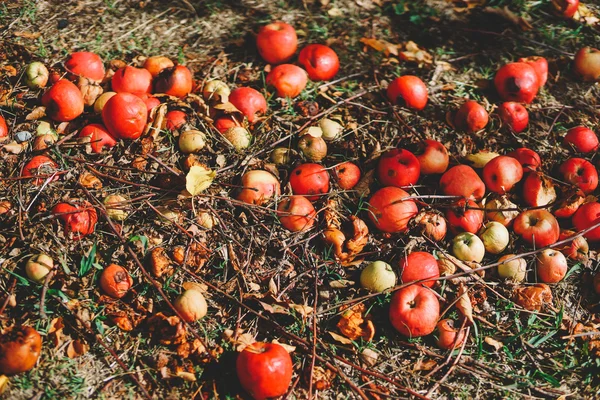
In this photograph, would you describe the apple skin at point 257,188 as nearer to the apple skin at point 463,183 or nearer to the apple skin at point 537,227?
the apple skin at point 463,183

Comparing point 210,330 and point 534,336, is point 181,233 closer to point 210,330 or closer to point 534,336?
point 210,330

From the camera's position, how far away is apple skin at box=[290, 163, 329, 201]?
4098 mm

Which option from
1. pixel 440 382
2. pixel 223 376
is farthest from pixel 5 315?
pixel 440 382

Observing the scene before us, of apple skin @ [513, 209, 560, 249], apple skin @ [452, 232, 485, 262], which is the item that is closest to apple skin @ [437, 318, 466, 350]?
apple skin @ [452, 232, 485, 262]

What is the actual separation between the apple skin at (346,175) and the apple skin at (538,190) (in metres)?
1.28

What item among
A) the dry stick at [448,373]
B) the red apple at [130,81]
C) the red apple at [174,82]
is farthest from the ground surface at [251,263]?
the red apple at [130,81]

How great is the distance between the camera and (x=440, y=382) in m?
3.58

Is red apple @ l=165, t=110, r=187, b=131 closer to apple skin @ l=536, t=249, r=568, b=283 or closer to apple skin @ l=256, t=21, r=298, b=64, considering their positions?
apple skin @ l=256, t=21, r=298, b=64

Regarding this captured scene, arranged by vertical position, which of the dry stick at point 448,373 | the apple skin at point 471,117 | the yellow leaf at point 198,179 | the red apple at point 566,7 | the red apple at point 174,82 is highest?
the red apple at point 174,82

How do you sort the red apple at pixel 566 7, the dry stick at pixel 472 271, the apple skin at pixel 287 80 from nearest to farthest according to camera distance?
the dry stick at pixel 472 271 < the apple skin at pixel 287 80 < the red apple at pixel 566 7

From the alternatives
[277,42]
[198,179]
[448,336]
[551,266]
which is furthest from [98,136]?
[551,266]

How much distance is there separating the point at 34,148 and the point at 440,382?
3.24 meters

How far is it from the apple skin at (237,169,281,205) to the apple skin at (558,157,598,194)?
223cm

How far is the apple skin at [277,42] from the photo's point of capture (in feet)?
16.2
